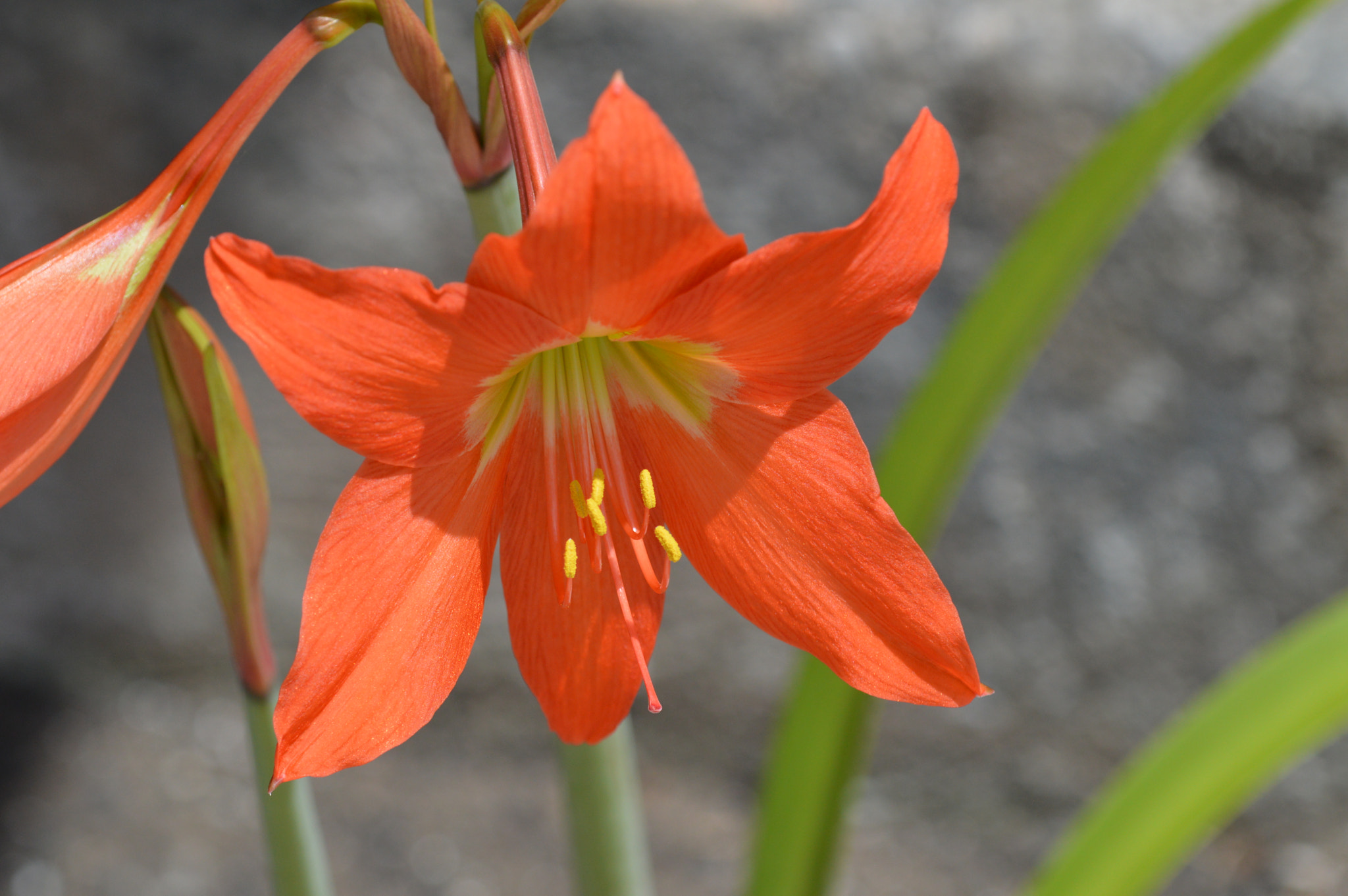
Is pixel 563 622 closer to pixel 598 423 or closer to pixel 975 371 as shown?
pixel 598 423

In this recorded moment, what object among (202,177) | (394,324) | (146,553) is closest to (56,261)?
(202,177)

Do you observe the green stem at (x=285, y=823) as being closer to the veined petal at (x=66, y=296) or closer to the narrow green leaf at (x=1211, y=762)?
the veined petal at (x=66, y=296)

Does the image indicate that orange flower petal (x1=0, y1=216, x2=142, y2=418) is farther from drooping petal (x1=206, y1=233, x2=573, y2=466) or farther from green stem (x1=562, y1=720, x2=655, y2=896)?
green stem (x1=562, y1=720, x2=655, y2=896)

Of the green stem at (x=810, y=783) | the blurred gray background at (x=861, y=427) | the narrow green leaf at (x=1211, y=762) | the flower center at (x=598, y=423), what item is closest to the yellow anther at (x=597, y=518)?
the flower center at (x=598, y=423)

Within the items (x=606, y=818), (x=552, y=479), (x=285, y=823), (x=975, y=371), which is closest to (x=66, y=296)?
(x=552, y=479)

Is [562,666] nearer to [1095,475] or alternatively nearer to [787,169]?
[787,169]

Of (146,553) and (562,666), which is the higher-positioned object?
(562,666)

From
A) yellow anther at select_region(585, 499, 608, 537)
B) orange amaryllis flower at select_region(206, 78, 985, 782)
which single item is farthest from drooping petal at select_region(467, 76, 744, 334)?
yellow anther at select_region(585, 499, 608, 537)
